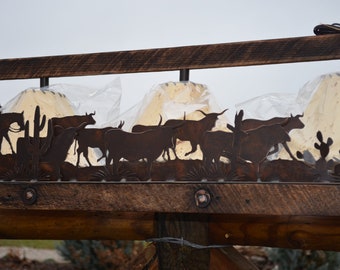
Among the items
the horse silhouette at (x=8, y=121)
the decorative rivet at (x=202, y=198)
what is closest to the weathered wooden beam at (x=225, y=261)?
the decorative rivet at (x=202, y=198)

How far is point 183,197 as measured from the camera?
4.14ft

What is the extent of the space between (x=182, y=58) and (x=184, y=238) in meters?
0.43

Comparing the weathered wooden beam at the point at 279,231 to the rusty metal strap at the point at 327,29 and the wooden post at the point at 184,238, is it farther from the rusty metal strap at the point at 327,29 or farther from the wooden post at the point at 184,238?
the rusty metal strap at the point at 327,29

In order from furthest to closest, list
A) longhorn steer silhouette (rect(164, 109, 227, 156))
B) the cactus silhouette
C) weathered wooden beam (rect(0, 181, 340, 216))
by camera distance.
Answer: the cactus silhouette < longhorn steer silhouette (rect(164, 109, 227, 156)) < weathered wooden beam (rect(0, 181, 340, 216))

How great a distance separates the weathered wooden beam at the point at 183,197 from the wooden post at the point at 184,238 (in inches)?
5.7

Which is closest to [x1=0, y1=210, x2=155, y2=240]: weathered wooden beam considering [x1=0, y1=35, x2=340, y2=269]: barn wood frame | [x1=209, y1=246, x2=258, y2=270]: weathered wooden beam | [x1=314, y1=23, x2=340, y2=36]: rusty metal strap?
[x1=0, y1=35, x2=340, y2=269]: barn wood frame

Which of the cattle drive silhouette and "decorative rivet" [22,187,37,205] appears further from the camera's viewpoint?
"decorative rivet" [22,187,37,205]

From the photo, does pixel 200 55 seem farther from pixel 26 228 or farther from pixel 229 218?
pixel 26 228

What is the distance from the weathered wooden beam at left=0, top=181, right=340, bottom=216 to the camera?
3.89 feet

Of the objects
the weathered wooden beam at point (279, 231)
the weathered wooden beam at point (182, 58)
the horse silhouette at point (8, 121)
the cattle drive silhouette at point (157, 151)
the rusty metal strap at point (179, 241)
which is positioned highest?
the weathered wooden beam at point (182, 58)

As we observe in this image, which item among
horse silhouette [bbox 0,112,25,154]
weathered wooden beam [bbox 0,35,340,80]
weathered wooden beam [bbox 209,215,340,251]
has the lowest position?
weathered wooden beam [bbox 209,215,340,251]

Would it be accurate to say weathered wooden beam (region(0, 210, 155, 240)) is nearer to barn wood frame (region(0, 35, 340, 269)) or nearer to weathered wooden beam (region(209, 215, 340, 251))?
barn wood frame (region(0, 35, 340, 269))

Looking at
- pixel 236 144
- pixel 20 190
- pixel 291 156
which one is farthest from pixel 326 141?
pixel 20 190

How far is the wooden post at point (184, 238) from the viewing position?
1401 mm
